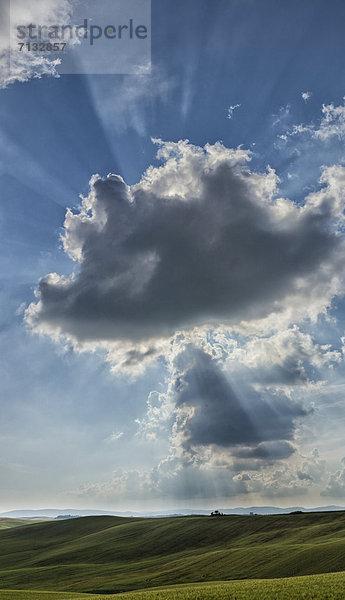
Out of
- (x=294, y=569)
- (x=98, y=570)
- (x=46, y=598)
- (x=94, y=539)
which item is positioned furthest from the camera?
(x=94, y=539)

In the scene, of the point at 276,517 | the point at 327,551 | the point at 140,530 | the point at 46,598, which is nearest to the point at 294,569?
the point at 327,551

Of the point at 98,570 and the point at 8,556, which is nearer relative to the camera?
the point at 98,570

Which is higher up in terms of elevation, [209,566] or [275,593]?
[275,593]

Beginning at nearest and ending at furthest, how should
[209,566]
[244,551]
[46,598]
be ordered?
[46,598] < [209,566] < [244,551]

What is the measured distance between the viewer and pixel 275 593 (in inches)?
1481

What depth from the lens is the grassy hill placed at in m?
83.8

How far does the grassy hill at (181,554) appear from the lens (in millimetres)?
83812

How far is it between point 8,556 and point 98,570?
268ft

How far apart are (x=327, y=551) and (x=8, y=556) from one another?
514ft

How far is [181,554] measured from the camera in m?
138

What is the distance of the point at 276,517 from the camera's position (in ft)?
569

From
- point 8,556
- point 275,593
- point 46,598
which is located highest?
point 275,593

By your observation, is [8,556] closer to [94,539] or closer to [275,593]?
Result: [94,539]

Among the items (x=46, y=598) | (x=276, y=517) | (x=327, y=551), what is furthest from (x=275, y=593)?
(x=276, y=517)
